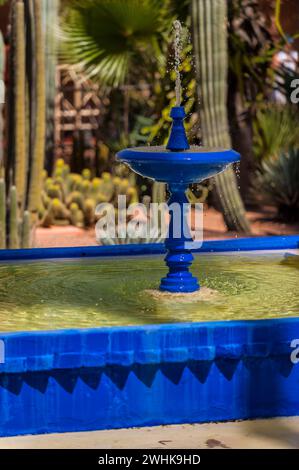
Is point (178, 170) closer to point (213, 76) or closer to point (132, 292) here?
point (132, 292)

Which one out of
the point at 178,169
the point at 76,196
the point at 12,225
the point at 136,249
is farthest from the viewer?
the point at 76,196

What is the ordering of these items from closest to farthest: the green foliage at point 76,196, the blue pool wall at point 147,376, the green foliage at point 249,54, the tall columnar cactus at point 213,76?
the blue pool wall at point 147,376 < the tall columnar cactus at point 213,76 < the green foliage at point 76,196 < the green foliage at point 249,54

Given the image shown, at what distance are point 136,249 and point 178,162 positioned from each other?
1.72 meters

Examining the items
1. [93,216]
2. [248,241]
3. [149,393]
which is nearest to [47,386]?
[149,393]

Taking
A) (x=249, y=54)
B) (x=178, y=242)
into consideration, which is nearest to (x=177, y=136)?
(x=178, y=242)

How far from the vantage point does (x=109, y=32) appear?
12.4 metres

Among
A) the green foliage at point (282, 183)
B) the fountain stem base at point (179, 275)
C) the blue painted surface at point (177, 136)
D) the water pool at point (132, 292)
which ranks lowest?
the water pool at point (132, 292)

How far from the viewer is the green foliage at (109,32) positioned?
12.1 meters

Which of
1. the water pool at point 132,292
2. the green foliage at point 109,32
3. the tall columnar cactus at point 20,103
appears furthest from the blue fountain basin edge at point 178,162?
the green foliage at point 109,32

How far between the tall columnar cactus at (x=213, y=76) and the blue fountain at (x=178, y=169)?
4642 millimetres

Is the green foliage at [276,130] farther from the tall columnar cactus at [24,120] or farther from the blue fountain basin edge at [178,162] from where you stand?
the blue fountain basin edge at [178,162]

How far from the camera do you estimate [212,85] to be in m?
10.9

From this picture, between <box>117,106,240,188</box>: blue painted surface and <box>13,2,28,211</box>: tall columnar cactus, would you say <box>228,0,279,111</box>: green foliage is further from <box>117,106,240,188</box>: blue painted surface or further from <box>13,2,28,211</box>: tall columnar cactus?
<box>117,106,240,188</box>: blue painted surface

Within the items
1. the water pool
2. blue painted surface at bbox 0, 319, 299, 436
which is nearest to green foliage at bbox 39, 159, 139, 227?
the water pool
